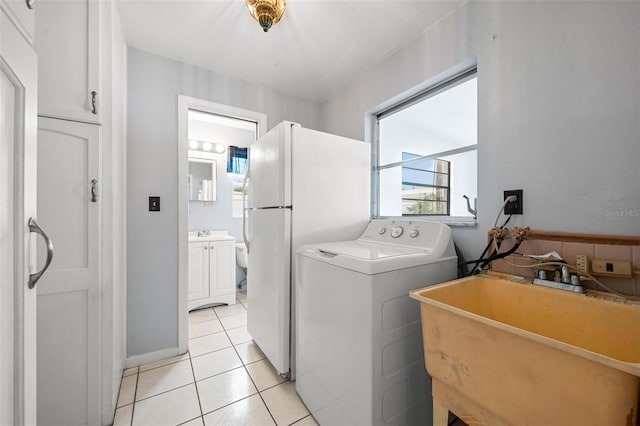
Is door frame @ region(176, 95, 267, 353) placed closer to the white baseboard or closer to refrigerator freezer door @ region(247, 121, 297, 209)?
the white baseboard

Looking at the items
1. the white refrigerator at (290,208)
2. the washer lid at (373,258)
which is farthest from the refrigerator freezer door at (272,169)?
the washer lid at (373,258)

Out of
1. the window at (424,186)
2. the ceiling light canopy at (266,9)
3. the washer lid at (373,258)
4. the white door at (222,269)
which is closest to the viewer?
the washer lid at (373,258)

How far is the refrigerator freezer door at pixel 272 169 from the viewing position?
61.5 inches

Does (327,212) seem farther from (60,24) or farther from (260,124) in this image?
(60,24)

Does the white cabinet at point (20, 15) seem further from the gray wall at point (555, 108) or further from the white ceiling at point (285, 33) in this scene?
the gray wall at point (555, 108)

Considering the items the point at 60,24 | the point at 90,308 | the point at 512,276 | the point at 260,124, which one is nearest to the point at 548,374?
the point at 512,276

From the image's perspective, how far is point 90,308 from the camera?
1.21 meters

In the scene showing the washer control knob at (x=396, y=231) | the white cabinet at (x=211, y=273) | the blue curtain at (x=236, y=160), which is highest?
the blue curtain at (x=236, y=160)

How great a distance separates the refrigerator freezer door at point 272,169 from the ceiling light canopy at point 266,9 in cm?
53

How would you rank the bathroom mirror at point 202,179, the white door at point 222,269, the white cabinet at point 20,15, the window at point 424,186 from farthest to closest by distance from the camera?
the bathroom mirror at point 202,179
the white door at point 222,269
the window at point 424,186
the white cabinet at point 20,15

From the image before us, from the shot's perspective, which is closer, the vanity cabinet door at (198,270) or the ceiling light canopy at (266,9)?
the ceiling light canopy at (266,9)

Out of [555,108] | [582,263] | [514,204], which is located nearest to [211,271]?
[514,204]

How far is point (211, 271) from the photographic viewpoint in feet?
9.42

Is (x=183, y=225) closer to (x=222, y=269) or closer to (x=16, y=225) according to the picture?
(x=222, y=269)
